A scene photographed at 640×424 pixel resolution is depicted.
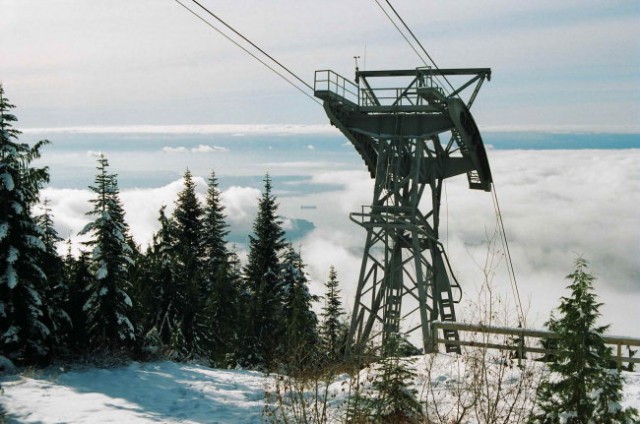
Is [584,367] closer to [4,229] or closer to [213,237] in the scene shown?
[4,229]

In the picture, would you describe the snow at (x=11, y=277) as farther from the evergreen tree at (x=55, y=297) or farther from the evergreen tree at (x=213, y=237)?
the evergreen tree at (x=213, y=237)

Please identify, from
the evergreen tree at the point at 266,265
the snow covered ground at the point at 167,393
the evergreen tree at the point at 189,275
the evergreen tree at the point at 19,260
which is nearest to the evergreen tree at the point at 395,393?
the snow covered ground at the point at 167,393

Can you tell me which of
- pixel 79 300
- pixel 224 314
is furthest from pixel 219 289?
pixel 79 300

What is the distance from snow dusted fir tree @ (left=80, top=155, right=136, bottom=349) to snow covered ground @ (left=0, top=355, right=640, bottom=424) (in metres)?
2.19

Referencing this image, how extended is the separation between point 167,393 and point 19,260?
20.0 ft

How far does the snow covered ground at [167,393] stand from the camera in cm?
1172

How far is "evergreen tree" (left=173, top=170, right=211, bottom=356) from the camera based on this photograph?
31.1 meters

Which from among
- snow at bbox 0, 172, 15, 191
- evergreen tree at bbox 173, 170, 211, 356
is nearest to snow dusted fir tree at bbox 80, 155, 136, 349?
snow at bbox 0, 172, 15, 191

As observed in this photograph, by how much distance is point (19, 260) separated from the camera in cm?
1641

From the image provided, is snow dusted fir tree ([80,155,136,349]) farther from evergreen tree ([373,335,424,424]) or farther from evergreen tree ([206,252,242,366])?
evergreen tree ([206,252,242,366])

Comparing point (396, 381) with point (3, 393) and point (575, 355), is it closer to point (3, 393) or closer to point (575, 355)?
point (575, 355)

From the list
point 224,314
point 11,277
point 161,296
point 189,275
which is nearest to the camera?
point 11,277

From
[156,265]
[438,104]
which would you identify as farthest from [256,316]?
[438,104]

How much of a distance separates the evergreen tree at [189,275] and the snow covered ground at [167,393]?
517 inches
